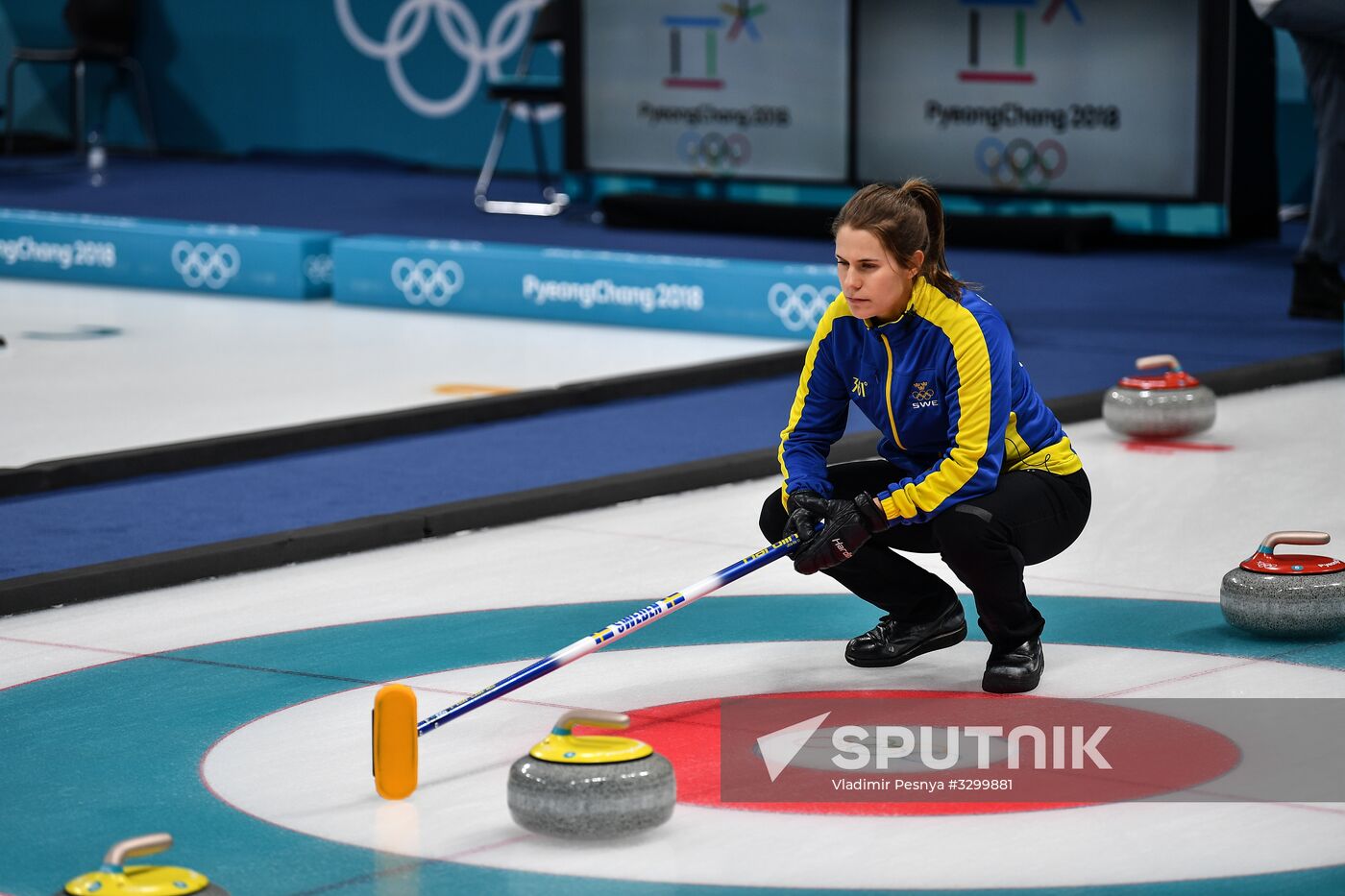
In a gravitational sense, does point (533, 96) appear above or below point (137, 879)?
above

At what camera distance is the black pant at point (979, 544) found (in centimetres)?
382

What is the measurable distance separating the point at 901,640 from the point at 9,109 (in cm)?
1442

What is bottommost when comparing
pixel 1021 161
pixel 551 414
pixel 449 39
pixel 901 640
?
pixel 551 414

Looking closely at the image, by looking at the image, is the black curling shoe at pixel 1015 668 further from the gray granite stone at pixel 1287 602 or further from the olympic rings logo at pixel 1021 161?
the olympic rings logo at pixel 1021 161

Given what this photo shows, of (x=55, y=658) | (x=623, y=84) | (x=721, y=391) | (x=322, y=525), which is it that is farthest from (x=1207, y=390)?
(x=623, y=84)

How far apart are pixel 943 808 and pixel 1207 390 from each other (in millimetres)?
3501

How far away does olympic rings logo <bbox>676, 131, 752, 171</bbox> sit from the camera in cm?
1221

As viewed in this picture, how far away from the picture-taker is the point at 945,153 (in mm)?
11602

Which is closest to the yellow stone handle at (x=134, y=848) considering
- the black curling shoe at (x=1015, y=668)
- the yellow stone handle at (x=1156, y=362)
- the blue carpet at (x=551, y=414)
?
the black curling shoe at (x=1015, y=668)

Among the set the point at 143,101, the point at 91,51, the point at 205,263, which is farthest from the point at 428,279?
the point at 143,101

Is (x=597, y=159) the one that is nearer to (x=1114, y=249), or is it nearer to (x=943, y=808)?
(x=1114, y=249)

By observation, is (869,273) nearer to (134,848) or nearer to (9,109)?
(134,848)

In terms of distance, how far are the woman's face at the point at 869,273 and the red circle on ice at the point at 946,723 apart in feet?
2.29

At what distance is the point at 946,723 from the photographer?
3688mm
